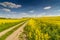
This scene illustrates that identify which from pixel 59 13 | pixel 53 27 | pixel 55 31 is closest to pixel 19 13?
pixel 59 13

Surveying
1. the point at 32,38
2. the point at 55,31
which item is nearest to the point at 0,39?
the point at 32,38

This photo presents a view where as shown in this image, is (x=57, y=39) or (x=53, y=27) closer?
(x=57, y=39)

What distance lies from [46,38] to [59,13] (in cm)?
560

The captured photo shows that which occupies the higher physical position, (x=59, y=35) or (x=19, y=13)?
(x=19, y=13)

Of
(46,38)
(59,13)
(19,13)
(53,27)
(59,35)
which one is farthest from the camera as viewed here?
(19,13)

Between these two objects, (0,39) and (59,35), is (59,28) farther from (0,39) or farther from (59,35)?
(0,39)

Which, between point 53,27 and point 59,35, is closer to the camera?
point 59,35

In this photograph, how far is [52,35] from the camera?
31.0 feet

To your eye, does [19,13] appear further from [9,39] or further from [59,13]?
[9,39]

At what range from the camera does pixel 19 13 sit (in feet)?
49.6

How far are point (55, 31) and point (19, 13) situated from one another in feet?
19.8

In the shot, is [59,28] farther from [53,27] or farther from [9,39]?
[9,39]

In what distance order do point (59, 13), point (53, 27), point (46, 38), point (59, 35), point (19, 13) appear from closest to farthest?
point (46, 38) → point (59, 35) → point (53, 27) → point (59, 13) → point (19, 13)

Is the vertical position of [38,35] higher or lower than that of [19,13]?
lower
